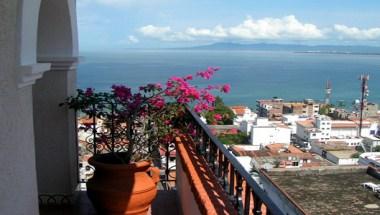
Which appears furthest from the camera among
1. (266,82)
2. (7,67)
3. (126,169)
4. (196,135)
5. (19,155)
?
(266,82)

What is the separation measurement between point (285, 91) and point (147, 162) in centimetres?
10252

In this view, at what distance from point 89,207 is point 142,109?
3.73ft

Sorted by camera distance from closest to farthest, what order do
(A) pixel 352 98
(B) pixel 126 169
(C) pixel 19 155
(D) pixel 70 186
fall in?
(C) pixel 19 155
(B) pixel 126 169
(D) pixel 70 186
(A) pixel 352 98

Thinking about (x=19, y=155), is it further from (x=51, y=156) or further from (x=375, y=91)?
(x=375, y=91)

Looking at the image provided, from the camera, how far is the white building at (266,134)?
49688mm

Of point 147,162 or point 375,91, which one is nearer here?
point 147,162

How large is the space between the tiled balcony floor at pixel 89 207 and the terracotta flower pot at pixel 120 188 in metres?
0.49

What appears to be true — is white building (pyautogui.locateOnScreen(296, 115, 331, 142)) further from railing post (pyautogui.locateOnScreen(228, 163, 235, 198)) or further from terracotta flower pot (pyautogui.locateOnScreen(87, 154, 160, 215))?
railing post (pyautogui.locateOnScreen(228, 163, 235, 198))

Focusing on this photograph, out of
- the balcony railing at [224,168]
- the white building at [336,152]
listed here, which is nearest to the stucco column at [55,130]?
the balcony railing at [224,168]

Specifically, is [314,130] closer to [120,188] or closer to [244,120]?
[244,120]

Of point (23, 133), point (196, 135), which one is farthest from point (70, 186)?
point (23, 133)

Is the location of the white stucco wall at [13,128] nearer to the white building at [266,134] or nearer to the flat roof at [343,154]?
the flat roof at [343,154]

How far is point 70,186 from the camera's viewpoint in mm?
3801

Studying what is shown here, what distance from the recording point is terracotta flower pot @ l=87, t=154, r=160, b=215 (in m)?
3.19
